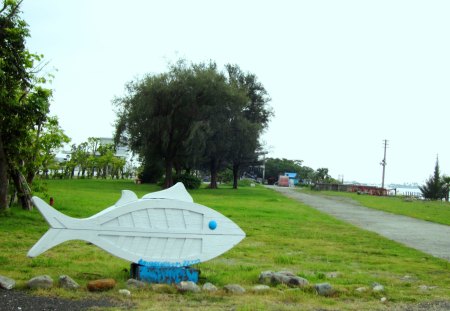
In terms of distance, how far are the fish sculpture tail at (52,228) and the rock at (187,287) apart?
1.55 metres

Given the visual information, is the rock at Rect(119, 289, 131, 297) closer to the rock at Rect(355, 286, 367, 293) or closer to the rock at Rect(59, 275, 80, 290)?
the rock at Rect(59, 275, 80, 290)

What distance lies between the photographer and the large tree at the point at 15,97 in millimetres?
13156

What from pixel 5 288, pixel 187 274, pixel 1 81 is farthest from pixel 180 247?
pixel 1 81

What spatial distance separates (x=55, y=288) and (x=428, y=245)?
34.9 ft

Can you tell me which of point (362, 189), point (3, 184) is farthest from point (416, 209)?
point (362, 189)

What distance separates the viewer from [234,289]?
269 inches

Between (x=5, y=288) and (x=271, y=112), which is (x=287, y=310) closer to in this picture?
(x=5, y=288)

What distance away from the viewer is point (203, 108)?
39.1 metres

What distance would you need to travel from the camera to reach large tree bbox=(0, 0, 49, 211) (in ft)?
43.2

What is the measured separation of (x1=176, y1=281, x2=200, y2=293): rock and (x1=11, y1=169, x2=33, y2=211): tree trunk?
997 centimetres

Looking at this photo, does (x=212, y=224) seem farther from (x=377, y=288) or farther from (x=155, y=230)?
(x=377, y=288)

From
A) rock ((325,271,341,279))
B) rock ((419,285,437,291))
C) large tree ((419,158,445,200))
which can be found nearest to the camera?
rock ((419,285,437,291))

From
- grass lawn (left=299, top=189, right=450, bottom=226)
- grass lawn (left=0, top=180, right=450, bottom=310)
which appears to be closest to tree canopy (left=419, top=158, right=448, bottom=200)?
grass lawn (left=299, top=189, right=450, bottom=226)

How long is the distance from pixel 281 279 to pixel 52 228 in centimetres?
323
